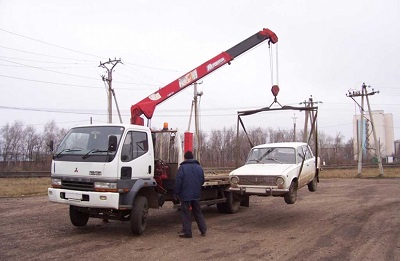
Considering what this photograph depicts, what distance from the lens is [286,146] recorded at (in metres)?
11.3

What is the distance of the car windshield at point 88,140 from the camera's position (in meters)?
8.02

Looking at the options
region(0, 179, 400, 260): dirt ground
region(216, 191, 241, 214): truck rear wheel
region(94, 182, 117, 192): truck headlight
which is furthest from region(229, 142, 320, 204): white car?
region(94, 182, 117, 192): truck headlight

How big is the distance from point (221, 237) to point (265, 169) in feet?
8.45

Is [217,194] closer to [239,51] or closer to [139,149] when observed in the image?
[139,149]

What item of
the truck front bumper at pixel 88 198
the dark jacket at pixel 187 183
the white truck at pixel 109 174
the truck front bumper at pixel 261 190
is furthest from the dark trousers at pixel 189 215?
the truck front bumper at pixel 261 190

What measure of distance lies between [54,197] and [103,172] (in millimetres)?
1357

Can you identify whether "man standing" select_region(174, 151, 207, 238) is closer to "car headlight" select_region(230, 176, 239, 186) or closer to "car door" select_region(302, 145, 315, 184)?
"car headlight" select_region(230, 176, 239, 186)

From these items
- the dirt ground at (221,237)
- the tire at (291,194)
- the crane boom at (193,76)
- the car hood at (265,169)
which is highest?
the crane boom at (193,76)

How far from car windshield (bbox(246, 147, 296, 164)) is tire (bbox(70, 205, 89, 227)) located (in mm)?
5009

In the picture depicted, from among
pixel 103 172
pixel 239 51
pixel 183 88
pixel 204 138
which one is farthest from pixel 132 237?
pixel 204 138

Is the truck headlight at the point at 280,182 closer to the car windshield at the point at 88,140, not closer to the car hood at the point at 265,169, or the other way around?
the car hood at the point at 265,169

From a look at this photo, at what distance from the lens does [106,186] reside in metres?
7.66

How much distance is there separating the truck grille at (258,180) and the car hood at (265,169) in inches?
5.9

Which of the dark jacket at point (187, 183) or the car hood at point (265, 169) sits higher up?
the car hood at point (265, 169)
